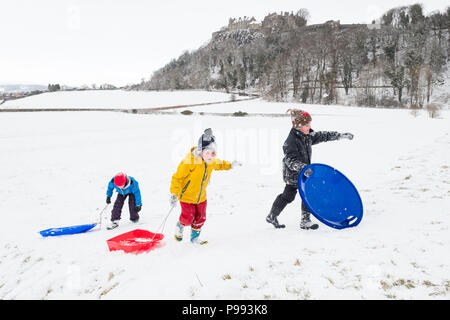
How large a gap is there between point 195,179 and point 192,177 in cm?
6

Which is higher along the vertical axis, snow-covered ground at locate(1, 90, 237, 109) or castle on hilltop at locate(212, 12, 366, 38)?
castle on hilltop at locate(212, 12, 366, 38)

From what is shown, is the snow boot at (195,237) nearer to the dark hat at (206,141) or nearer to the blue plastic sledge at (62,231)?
the dark hat at (206,141)

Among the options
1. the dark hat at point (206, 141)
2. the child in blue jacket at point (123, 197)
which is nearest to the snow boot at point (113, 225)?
the child in blue jacket at point (123, 197)

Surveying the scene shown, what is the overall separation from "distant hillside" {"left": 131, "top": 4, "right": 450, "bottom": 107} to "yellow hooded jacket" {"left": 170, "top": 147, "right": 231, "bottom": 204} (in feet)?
174

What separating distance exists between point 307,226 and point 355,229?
78cm

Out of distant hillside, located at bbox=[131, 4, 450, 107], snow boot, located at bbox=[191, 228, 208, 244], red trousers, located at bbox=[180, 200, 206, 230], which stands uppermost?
distant hillside, located at bbox=[131, 4, 450, 107]

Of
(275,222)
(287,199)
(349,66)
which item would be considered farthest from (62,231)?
(349,66)

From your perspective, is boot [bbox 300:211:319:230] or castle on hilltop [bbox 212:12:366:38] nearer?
boot [bbox 300:211:319:230]

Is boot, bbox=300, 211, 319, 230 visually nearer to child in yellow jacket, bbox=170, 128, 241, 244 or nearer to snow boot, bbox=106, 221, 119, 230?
child in yellow jacket, bbox=170, 128, 241, 244

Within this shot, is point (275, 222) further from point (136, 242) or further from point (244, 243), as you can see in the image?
point (136, 242)

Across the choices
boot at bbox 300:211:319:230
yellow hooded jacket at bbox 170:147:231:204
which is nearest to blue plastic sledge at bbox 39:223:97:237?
yellow hooded jacket at bbox 170:147:231:204

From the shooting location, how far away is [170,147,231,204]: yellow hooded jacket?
4.28 m

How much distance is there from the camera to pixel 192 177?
433 centimetres

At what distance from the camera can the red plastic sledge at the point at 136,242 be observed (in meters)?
4.59
